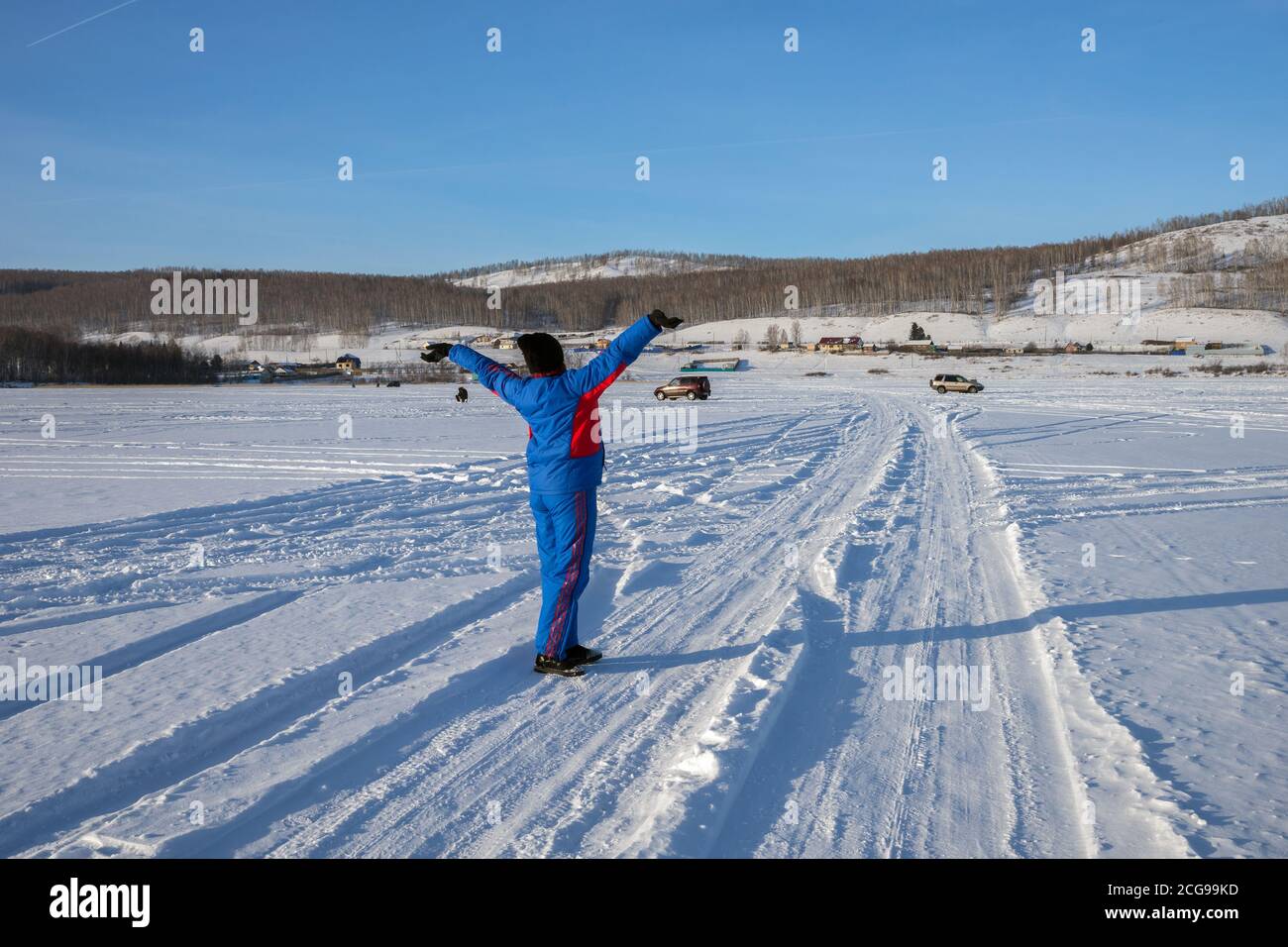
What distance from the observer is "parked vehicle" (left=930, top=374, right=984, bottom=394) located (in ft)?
148

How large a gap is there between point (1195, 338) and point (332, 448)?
361ft

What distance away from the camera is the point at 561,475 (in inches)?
190

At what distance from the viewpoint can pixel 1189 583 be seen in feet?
22.1

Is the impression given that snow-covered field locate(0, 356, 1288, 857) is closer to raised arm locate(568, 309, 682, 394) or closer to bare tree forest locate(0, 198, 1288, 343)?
raised arm locate(568, 309, 682, 394)

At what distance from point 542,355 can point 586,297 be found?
184m

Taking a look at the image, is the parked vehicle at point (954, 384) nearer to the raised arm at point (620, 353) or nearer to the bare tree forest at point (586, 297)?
the raised arm at point (620, 353)

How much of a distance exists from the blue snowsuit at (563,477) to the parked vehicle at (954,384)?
4372cm

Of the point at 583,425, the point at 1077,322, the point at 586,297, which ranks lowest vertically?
the point at 583,425

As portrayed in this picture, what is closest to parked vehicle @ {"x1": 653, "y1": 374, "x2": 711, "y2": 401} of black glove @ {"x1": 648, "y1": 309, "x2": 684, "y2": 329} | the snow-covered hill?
black glove @ {"x1": 648, "y1": 309, "x2": 684, "y2": 329}

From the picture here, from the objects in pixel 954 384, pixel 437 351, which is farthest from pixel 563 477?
pixel 954 384

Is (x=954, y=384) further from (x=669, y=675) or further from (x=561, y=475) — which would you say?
(x=561, y=475)

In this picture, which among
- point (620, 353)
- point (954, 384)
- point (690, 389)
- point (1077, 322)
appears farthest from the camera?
point (1077, 322)

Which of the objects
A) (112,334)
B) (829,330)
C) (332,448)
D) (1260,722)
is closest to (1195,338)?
(829,330)
